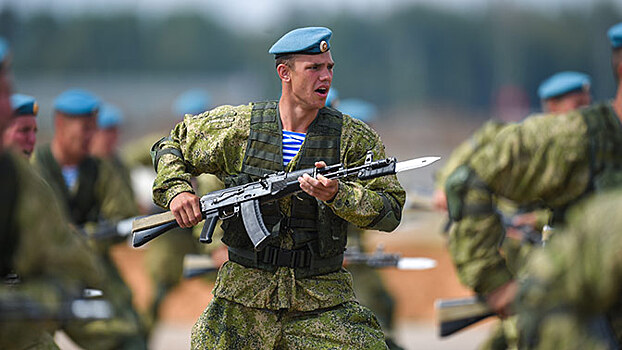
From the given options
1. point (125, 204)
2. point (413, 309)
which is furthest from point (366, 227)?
point (413, 309)

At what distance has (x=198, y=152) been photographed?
515 centimetres

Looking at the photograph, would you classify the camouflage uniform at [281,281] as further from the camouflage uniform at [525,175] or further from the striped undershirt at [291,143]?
the camouflage uniform at [525,175]

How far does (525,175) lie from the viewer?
5.76m

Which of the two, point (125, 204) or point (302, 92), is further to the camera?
point (125, 204)

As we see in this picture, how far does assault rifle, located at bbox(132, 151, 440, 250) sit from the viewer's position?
→ 15.4 ft

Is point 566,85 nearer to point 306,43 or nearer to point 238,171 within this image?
point 306,43

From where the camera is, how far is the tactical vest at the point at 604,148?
5.39m

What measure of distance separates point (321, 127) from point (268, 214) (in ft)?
1.46

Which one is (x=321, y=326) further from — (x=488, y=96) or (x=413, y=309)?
(x=488, y=96)

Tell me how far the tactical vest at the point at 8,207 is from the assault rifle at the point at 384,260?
4.29m

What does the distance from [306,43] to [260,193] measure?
69 centimetres

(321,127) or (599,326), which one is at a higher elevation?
(321,127)

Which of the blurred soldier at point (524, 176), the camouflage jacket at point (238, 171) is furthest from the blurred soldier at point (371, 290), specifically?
the camouflage jacket at point (238, 171)

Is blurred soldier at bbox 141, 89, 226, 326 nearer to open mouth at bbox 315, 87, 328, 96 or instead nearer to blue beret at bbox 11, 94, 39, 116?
blue beret at bbox 11, 94, 39, 116
